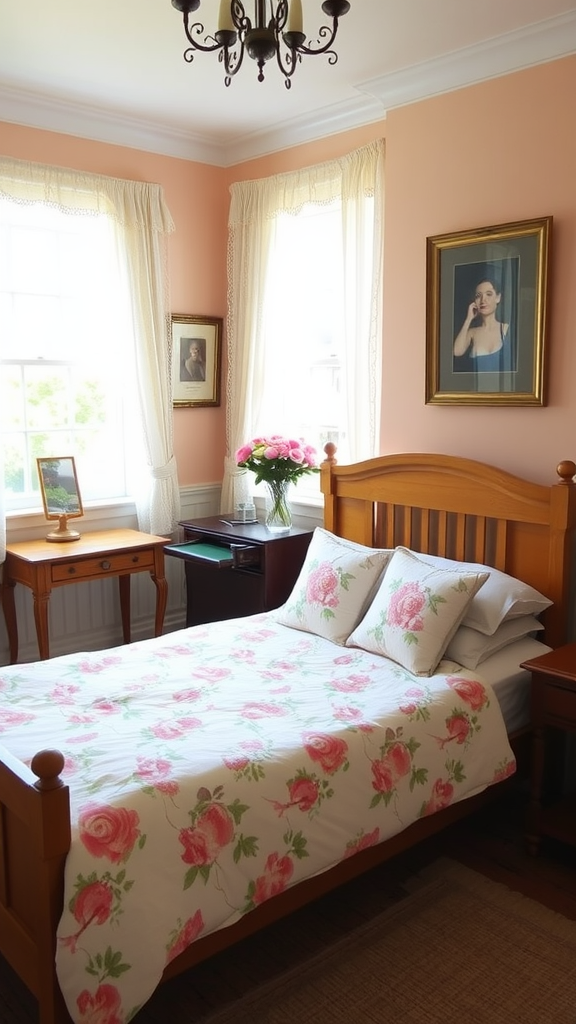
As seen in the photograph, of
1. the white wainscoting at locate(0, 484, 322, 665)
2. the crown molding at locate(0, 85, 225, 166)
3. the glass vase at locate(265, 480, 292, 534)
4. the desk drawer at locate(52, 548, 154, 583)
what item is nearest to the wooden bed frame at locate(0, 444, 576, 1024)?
the glass vase at locate(265, 480, 292, 534)

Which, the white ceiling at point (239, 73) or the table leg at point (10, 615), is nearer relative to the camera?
the white ceiling at point (239, 73)

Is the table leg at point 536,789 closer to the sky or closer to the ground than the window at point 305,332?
closer to the ground

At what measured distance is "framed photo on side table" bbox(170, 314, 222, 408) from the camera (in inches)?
174

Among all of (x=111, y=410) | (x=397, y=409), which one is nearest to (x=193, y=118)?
(x=111, y=410)

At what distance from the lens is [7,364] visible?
3.88 meters

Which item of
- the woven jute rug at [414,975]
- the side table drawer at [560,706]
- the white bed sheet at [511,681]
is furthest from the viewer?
the white bed sheet at [511,681]

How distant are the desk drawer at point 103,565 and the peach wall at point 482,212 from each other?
1.27 meters

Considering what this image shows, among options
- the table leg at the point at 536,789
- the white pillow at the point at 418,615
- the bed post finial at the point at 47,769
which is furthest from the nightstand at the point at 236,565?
the bed post finial at the point at 47,769

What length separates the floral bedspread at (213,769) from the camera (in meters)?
1.77

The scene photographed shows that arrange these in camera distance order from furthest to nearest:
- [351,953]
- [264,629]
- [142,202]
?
[142,202] → [264,629] → [351,953]

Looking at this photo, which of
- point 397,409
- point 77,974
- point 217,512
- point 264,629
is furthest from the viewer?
point 217,512

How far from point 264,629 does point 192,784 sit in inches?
51.6

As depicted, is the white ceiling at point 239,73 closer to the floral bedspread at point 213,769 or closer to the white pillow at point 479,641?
the white pillow at point 479,641

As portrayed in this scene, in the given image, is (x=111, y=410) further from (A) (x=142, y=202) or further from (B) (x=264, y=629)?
(B) (x=264, y=629)
